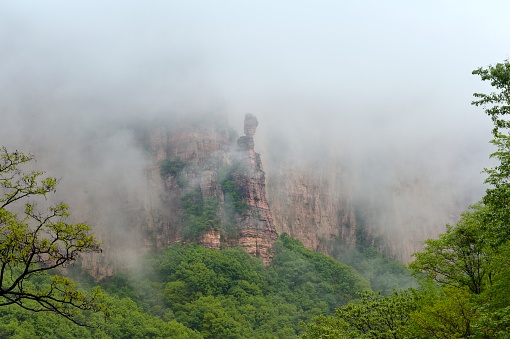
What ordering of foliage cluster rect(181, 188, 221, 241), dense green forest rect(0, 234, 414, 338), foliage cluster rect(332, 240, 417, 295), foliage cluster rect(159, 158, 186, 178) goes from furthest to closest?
foliage cluster rect(159, 158, 186, 178) < foliage cluster rect(181, 188, 221, 241) < foliage cluster rect(332, 240, 417, 295) < dense green forest rect(0, 234, 414, 338)

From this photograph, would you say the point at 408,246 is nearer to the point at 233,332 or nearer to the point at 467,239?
the point at 233,332

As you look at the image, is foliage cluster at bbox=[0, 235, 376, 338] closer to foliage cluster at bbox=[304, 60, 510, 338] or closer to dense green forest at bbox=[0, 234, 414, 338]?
dense green forest at bbox=[0, 234, 414, 338]

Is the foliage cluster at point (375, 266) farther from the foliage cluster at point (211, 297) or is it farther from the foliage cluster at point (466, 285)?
the foliage cluster at point (466, 285)

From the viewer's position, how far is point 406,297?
36.0m

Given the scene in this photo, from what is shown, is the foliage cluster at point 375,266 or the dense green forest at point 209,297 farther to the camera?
the foliage cluster at point 375,266

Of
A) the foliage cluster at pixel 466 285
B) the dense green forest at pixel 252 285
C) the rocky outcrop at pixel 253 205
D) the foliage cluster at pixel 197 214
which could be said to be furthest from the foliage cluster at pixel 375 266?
the foliage cluster at pixel 466 285

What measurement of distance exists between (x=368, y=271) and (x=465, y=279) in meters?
103

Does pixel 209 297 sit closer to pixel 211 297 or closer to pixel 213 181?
pixel 211 297

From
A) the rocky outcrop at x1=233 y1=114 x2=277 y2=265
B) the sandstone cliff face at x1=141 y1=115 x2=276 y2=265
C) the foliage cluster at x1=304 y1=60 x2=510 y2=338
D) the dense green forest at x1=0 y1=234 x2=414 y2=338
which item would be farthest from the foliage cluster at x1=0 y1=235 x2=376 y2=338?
the foliage cluster at x1=304 y1=60 x2=510 y2=338

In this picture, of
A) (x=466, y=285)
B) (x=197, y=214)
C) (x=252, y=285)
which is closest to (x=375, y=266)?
(x=197, y=214)

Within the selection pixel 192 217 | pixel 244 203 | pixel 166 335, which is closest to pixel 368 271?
pixel 244 203

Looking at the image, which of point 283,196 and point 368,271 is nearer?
point 368,271

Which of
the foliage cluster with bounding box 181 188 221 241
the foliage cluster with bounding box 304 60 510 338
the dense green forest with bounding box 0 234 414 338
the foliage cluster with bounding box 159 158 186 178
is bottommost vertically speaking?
the foliage cluster with bounding box 304 60 510 338

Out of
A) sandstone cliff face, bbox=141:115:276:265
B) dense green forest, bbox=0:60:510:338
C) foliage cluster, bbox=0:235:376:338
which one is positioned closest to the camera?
dense green forest, bbox=0:60:510:338
